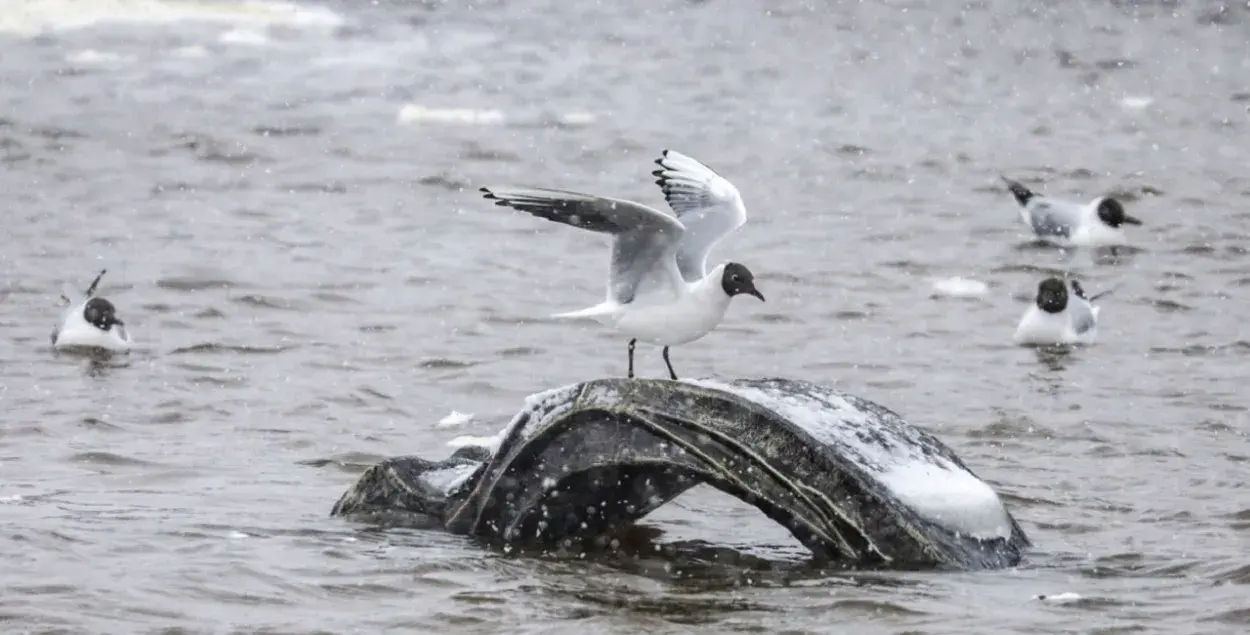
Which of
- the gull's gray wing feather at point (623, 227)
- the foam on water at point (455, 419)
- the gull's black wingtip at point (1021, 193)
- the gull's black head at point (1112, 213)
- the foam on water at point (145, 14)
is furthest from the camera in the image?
the foam on water at point (145, 14)

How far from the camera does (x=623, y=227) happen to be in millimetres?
8430

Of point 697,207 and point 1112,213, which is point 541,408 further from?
point 1112,213

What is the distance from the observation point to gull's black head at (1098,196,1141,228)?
16.7 meters

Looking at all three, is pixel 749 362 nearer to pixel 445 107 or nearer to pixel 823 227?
pixel 823 227

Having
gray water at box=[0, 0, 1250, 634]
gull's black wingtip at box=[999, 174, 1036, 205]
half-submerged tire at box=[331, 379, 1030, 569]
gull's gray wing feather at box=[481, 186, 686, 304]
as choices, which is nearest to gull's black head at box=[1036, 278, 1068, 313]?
gray water at box=[0, 0, 1250, 634]

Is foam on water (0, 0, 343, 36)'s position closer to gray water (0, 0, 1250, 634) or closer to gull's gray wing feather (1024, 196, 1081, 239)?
gray water (0, 0, 1250, 634)

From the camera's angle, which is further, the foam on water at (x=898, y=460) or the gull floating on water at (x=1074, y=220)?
the gull floating on water at (x=1074, y=220)

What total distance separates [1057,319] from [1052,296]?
405 millimetres

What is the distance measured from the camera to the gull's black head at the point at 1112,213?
16.7m

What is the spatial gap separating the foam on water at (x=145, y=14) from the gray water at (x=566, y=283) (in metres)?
0.10

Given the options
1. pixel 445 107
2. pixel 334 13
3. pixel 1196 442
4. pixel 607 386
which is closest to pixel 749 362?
pixel 1196 442

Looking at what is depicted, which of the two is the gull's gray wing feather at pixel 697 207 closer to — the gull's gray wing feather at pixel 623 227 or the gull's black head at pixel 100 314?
the gull's gray wing feather at pixel 623 227

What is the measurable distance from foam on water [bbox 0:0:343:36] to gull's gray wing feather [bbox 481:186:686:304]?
52.0ft

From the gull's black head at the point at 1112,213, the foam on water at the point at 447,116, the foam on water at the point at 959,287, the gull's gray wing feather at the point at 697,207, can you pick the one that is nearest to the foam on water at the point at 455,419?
the gull's gray wing feather at the point at 697,207
